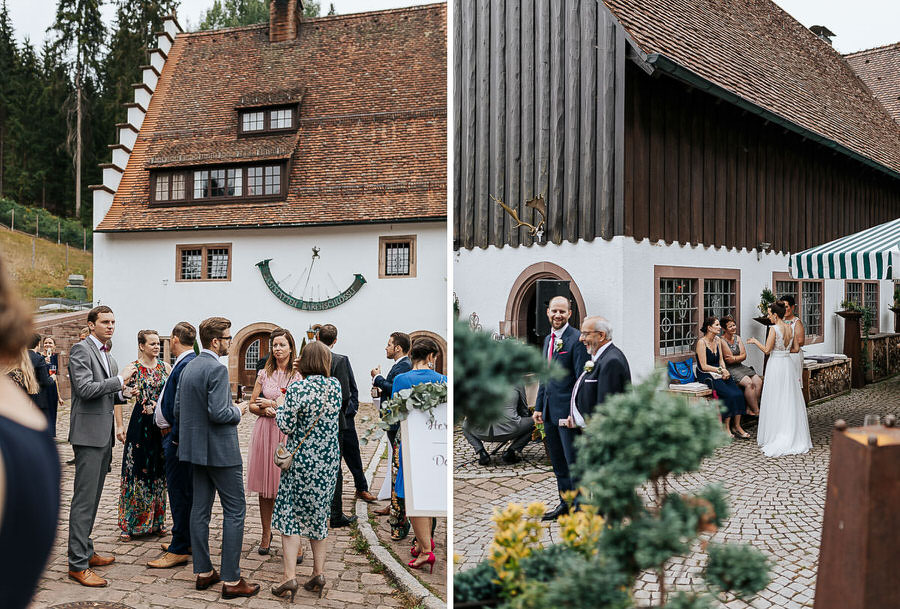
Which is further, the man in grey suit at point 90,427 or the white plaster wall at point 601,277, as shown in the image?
the man in grey suit at point 90,427

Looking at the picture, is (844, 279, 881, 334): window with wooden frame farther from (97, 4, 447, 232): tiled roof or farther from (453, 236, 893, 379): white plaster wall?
(453, 236, 893, 379): white plaster wall

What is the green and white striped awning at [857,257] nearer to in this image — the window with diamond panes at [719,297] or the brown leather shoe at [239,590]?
the window with diamond panes at [719,297]

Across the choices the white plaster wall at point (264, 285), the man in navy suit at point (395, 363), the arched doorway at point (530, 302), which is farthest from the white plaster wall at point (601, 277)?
the man in navy suit at point (395, 363)

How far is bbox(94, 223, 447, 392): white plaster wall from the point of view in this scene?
183cm

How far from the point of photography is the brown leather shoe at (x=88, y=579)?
1867mm

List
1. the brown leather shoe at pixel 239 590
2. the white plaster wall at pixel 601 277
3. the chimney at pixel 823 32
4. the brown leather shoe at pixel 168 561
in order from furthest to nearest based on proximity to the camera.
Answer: the brown leather shoe at pixel 168 561 → the brown leather shoe at pixel 239 590 → the chimney at pixel 823 32 → the white plaster wall at pixel 601 277

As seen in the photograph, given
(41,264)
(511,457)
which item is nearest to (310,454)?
(41,264)

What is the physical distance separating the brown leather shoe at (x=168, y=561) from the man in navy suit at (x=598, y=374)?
1895 mm

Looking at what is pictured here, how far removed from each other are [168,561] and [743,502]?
1.93 meters

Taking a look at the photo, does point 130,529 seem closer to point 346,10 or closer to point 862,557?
point 346,10

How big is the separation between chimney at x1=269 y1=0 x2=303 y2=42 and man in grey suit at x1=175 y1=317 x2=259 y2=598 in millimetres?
983

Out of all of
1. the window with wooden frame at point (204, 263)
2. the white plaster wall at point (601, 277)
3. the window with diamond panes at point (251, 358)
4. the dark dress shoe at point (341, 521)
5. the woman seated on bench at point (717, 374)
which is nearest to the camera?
the woman seated on bench at point (717, 374)

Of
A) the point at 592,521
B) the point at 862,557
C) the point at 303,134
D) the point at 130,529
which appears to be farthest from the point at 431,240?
the point at 130,529

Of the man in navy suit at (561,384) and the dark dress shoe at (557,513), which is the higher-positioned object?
the man in navy suit at (561,384)
